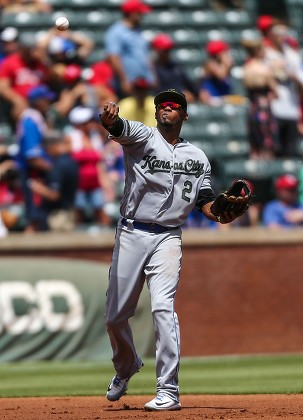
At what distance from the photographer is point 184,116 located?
23.7 feet

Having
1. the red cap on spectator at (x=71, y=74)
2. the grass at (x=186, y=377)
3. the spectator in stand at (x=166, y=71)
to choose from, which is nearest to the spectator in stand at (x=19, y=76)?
the red cap on spectator at (x=71, y=74)

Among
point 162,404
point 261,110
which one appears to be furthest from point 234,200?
point 261,110

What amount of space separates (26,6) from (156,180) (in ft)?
32.5

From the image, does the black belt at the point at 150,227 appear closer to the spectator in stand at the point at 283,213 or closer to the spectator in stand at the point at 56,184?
the spectator in stand at the point at 56,184

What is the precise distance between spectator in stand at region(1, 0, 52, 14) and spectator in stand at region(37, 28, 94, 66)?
99cm

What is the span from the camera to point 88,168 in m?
13.1

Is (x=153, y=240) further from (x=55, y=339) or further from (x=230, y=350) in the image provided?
(x=230, y=350)

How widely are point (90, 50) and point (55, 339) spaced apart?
4.98 meters

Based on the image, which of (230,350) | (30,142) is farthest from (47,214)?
(230,350)

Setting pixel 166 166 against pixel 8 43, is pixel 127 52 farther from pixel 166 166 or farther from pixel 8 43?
pixel 166 166

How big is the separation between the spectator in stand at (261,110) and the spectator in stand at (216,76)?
0.34 meters

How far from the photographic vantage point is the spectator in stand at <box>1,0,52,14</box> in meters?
16.2

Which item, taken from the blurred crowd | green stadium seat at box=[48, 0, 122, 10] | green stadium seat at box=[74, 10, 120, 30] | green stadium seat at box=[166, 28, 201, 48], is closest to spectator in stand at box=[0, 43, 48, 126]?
the blurred crowd

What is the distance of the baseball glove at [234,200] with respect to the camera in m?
7.06
